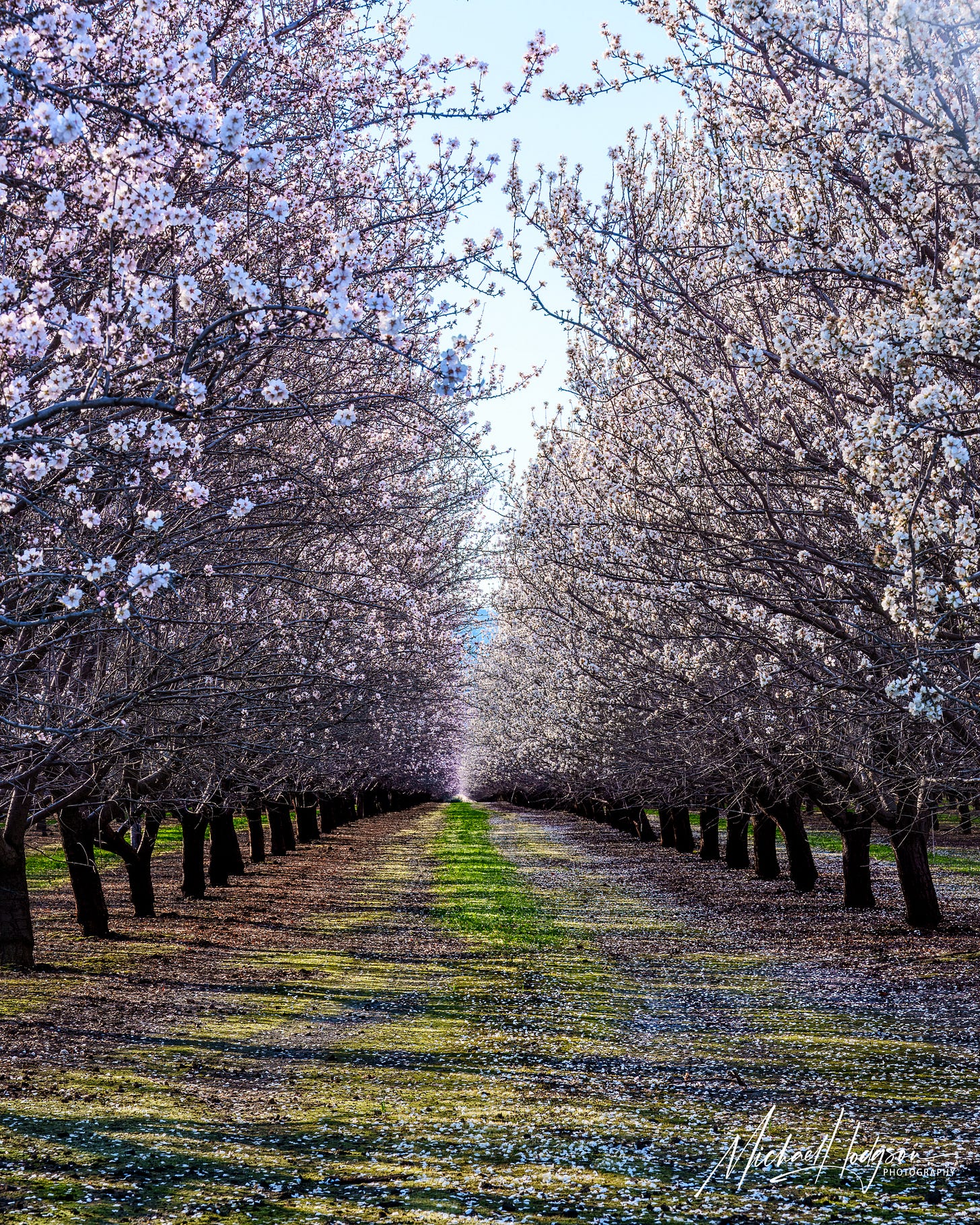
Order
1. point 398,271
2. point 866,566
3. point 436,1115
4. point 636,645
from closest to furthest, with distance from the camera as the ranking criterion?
1. point 866,566
2. point 436,1115
3. point 398,271
4. point 636,645

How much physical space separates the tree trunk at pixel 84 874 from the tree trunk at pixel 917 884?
1664cm

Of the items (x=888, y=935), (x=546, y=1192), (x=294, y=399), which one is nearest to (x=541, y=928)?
(x=888, y=935)

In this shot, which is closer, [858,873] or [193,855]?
[858,873]

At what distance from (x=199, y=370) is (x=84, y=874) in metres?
17.1

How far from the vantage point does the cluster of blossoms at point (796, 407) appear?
A: 8.05m

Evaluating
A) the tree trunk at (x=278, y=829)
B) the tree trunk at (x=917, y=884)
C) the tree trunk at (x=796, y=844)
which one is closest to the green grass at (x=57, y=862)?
the tree trunk at (x=278, y=829)

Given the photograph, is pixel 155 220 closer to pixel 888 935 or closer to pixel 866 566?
pixel 866 566

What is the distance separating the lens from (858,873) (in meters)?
27.3

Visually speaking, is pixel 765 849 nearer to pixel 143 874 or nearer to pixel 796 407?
pixel 143 874

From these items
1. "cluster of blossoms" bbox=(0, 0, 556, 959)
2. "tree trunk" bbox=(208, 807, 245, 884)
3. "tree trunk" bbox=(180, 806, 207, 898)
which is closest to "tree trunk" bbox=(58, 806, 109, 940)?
"cluster of blossoms" bbox=(0, 0, 556, 959)

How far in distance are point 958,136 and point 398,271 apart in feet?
22.0

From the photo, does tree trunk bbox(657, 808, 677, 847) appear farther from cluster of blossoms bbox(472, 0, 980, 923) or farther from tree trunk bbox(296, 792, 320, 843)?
cluster of blossoms bbox(472, 0, 980, 923)

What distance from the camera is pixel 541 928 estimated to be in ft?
86.0

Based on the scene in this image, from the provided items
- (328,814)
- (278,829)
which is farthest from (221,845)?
(328,814)
